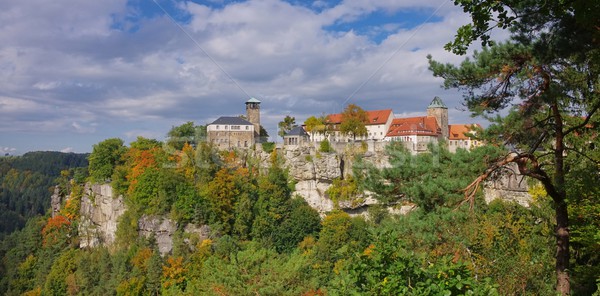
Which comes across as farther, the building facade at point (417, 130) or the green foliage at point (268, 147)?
the building facade at point (417, 130)

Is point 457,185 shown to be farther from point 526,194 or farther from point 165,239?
point 165,239

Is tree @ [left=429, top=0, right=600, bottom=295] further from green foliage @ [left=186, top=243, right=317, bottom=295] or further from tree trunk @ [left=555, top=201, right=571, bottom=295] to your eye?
green foliage @ [left=186, top=243, right=317, bottom=295]

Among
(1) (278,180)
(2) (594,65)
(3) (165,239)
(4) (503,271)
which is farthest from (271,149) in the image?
(2) (594,65)

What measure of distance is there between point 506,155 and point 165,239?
96.0 ft

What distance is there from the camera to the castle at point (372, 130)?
4375 cm

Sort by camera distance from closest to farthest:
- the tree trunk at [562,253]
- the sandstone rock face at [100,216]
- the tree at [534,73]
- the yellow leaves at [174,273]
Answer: the tree at [534,73] < the tree trunk at [562,253] < the yellow leaves at [174,273] < the sandstone rock face at [100,216]

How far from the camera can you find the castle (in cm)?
4375

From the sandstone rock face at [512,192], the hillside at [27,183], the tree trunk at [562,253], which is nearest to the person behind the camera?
the tree trunk at [562,253]

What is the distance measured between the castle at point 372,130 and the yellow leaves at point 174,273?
12234mm

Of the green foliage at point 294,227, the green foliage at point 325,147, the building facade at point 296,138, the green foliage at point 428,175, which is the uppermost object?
the building facade at point 296,138

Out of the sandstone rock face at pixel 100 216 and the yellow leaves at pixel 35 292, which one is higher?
the sandstone rock face at pixel 100 216

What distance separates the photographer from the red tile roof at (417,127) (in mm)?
45344

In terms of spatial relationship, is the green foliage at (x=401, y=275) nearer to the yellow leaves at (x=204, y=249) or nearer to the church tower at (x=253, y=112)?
the yellow leaves at (x=204, y=249)

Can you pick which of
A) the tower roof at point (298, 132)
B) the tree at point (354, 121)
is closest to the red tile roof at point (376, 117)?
the tree at point (354, 121)
